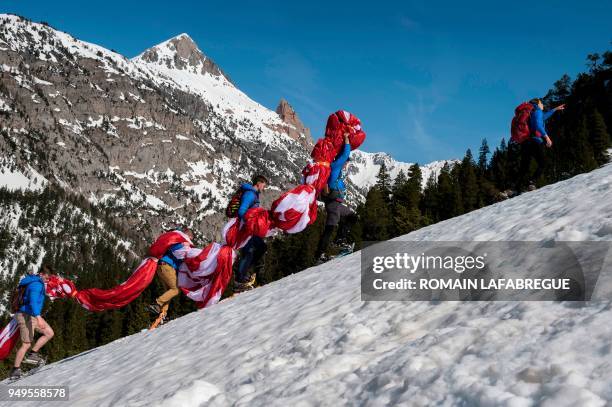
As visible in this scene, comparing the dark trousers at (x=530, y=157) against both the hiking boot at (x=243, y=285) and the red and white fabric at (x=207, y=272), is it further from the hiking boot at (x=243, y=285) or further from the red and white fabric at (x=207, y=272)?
the red and white fabric at (x=207, y=272)

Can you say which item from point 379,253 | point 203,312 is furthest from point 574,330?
point 203,312

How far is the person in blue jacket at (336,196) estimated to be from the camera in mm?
11531

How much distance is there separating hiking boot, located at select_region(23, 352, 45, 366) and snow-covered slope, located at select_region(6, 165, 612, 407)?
364 cm

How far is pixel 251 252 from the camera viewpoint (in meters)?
11.1

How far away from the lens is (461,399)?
110 inches

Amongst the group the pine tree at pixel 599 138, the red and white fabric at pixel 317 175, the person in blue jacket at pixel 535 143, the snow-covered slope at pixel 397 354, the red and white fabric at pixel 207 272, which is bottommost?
the snow-covered slope at pixel 397 354

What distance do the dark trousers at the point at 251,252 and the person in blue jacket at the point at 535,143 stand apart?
7.79 m

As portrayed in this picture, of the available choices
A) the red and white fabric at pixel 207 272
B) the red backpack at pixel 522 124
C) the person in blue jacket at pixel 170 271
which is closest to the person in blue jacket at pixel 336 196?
the red and white fabric at pixel 207 272

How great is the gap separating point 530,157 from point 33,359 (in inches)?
542

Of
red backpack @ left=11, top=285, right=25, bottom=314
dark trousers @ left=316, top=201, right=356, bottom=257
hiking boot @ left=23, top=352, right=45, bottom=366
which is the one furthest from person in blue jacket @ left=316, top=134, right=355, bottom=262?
hiking boot @ left=23, top=352, right=45, bottom=366

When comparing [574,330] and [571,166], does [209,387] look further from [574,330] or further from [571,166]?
[571,166]

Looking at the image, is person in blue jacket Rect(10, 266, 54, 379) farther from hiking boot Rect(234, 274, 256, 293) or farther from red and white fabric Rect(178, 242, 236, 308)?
hiking boot Rect(234, 274, 256, 293)

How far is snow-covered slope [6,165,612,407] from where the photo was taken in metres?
2.81

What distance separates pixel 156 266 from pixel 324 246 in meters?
4.01
